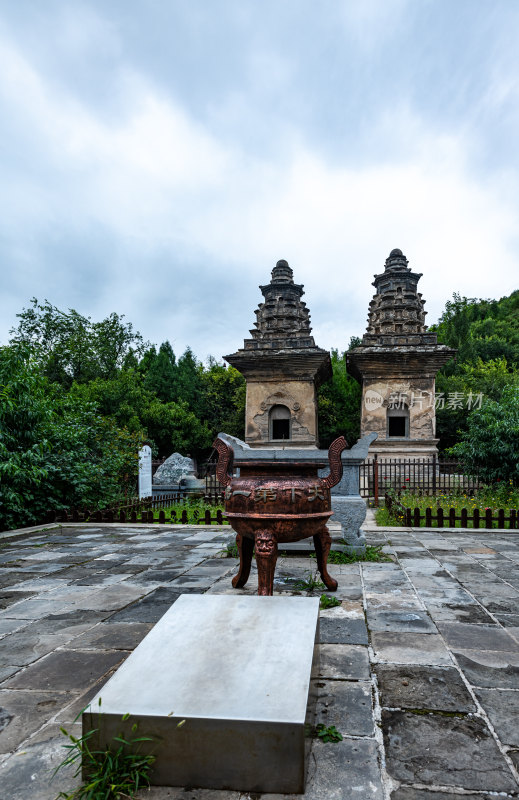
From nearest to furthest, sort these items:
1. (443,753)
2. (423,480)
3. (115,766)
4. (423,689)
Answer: (115,766)
(443,753)
(423,689)
(423,480)

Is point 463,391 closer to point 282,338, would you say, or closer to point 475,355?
point 475,355

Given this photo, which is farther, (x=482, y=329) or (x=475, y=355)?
(x=482, y=329)

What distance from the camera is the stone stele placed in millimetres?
15992

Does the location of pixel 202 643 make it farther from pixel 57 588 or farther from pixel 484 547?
pixel 484 547

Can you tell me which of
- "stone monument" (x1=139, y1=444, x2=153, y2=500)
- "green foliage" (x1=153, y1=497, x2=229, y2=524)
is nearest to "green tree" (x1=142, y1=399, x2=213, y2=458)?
"green foliage" (x1=153, y1=497, x2=229, y2=524)

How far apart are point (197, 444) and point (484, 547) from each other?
22.6 metres

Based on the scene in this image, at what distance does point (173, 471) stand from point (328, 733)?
47.5 feet

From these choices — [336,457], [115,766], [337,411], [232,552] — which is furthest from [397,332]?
[115,766]

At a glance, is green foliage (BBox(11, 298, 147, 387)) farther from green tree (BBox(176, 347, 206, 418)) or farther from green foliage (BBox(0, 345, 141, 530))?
green foliage (BBox(0, 345, 141, 530))

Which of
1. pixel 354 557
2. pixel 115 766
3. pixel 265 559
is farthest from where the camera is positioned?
pixel 354 557

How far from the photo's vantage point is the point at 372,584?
14.5ft

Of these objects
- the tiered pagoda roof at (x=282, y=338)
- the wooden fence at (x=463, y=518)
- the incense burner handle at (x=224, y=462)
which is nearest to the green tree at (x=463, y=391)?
the tiered pagoda roof at (x=282, y=338)

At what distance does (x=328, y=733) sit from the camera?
2.04m

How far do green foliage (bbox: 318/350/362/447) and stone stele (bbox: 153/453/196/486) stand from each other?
11.9 meters
